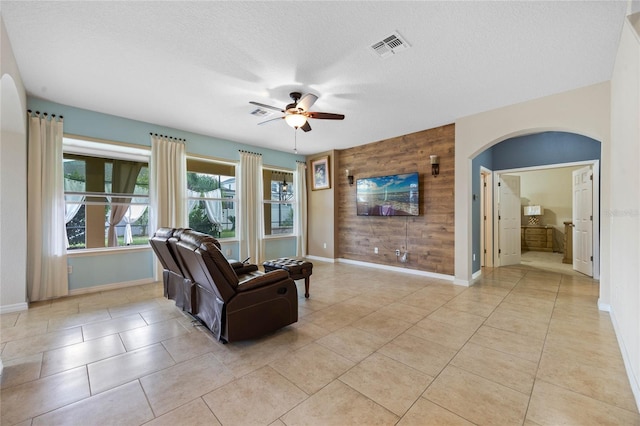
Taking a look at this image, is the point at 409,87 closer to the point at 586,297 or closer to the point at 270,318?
the point at 270,318

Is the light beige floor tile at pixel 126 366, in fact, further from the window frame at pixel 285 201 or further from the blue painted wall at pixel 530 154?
the blue painted wall at pixel 530 154

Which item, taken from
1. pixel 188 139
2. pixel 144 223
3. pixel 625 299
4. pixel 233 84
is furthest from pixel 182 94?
pixel 625 299

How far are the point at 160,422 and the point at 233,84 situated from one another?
3315 millimetres

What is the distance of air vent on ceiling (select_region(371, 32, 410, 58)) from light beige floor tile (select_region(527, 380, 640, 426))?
2997 millimetres

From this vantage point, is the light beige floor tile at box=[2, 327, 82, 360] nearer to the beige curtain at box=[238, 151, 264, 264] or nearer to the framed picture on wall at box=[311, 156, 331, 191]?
the beige curtain at box=[238, 151, 264, 264]

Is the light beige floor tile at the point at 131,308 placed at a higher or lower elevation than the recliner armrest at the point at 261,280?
lower

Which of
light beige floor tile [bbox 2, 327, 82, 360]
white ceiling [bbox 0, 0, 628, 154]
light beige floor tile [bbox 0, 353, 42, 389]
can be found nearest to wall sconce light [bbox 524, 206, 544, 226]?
white ceiling [bbox 0, 0, 628, 154]

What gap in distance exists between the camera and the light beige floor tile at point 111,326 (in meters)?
2.77

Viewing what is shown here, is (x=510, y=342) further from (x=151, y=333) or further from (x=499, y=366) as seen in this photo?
(x=151, y=333)

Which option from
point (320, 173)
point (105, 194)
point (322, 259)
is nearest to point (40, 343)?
point (105, 194)

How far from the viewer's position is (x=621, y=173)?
8.06 feet

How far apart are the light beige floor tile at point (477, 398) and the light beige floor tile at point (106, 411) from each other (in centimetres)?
189

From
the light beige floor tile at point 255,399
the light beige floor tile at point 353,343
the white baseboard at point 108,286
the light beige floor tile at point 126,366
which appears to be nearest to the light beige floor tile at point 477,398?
the light beige floor tile at point 353,343

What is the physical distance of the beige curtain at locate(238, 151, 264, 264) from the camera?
233 inches
